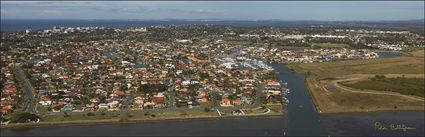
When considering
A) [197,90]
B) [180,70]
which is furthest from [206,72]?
[197,90]

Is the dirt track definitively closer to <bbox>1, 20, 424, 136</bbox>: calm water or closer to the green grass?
the green grass

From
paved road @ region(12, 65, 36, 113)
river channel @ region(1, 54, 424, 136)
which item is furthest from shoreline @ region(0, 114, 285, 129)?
paved road @ region(12, 65, 36, 113)

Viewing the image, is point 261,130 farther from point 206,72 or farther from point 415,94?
point 206,72

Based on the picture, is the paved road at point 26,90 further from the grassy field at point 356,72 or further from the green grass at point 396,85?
the green grass at point 396,85

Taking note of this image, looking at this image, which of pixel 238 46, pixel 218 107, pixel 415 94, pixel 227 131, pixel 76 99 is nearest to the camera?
pixel 227 131

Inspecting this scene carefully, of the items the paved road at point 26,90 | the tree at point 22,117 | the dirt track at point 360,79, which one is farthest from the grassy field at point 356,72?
the paved road at point 26,90

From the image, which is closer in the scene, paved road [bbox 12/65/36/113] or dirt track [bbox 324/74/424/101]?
paved road [bbox 12/65/36/113]
